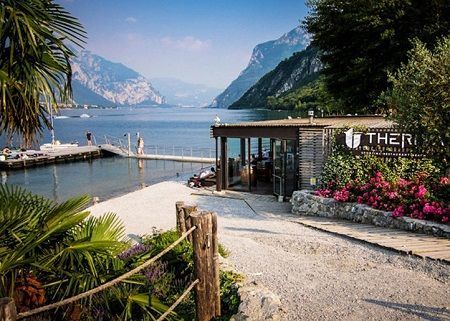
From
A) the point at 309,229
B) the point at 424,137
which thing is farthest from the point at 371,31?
the point at 309,229

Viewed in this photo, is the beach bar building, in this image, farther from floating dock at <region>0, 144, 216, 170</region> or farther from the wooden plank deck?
floating dock at <region>0, 144, 216, 170</region>

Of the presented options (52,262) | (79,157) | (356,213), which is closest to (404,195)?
(356,213)

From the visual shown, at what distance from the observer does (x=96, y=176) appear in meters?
30.2

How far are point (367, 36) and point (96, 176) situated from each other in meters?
21.3

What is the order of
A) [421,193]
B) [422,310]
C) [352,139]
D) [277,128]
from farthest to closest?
[277,128], [352,139], [421,193], [422,310]

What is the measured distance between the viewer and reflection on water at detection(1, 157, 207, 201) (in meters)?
25.0

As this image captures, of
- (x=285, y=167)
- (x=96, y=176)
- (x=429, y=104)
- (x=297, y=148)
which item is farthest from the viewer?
(x=96, y=176)

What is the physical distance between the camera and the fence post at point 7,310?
7.83ft

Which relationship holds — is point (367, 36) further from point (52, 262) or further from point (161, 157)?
point (52, 262)

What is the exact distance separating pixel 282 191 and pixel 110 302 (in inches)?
430

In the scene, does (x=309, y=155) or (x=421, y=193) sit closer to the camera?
(x=421, y=193)

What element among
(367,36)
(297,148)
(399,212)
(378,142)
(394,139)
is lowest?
(399,212)

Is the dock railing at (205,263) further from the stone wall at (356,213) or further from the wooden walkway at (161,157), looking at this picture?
the wooden walkway at (161,157)

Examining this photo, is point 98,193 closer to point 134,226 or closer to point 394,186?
point 134,226
